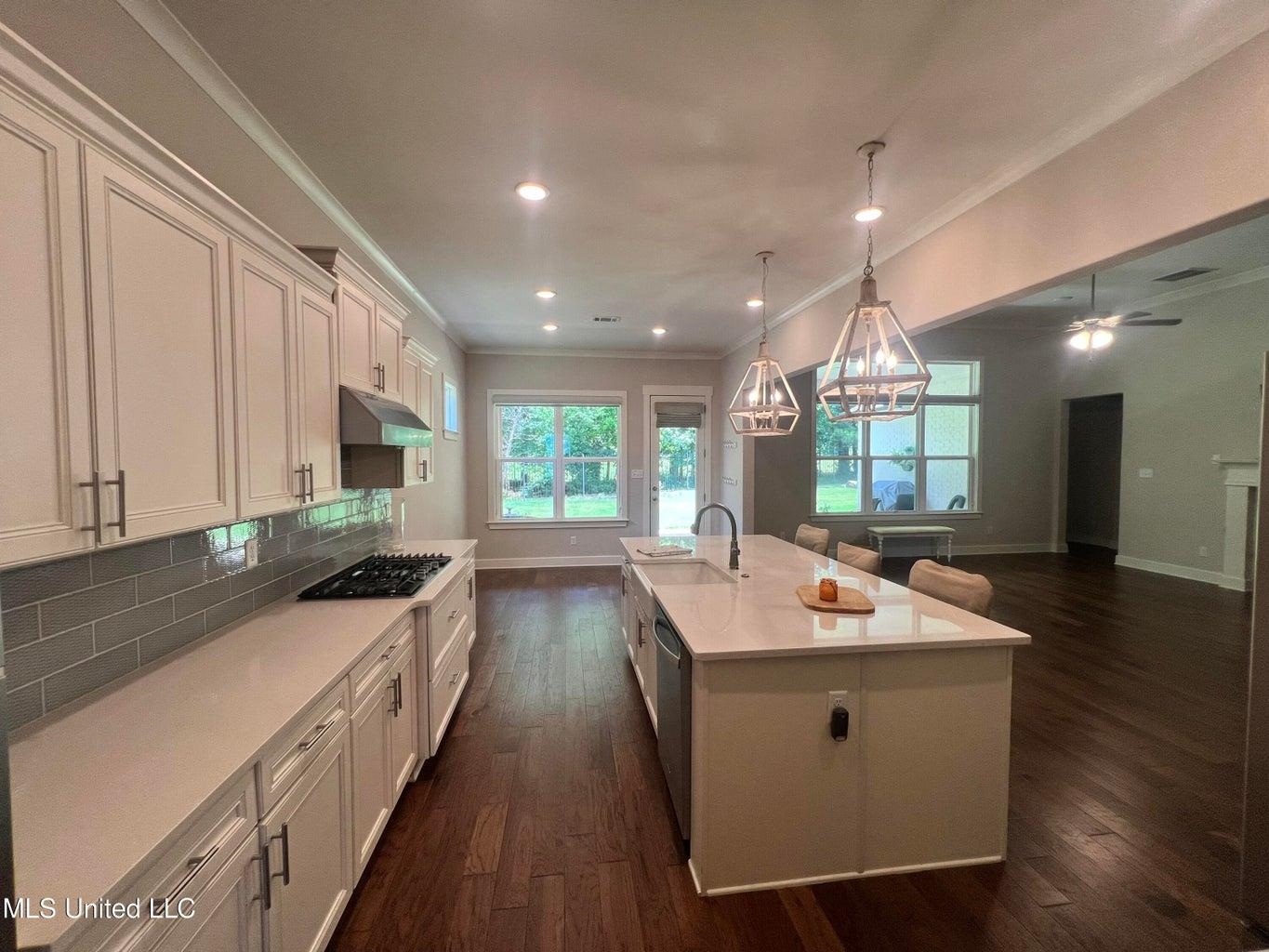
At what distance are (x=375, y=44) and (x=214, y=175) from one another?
762 mm

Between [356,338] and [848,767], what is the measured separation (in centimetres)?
273

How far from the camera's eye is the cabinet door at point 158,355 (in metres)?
1.05

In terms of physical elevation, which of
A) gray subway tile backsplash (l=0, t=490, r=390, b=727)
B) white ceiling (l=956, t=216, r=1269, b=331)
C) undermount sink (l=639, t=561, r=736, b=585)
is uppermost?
white ceiling (l=956, t=216, r=1269, b=331)

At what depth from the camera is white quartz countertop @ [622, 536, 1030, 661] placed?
5.54ft

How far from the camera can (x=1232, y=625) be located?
4148mm

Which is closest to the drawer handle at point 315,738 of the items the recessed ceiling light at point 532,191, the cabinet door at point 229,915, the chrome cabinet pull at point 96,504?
the cabinet door at point 229,915

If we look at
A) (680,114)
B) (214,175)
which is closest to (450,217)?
(214,175)

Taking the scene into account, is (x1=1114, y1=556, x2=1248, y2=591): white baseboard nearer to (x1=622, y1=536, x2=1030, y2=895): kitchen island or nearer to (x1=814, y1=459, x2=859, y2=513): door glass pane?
(x1=814, y1=459, x2=859, y2=513): door glass pane

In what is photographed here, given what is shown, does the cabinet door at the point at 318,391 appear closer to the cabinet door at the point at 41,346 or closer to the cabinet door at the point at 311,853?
the cabinet door at the point at 41,346

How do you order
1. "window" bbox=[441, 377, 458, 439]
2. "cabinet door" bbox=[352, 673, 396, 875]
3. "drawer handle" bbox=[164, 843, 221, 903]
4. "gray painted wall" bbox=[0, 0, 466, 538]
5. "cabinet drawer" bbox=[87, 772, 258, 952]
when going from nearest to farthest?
"cabinet drawer" bbox=[87, 772, 258, 952], "drawer handle" bbox=[164, 843, 221, 903], "gray painted wall" bbox=[0, 0, 466, 538], "cabinet door" bbox=[352, 673, 396, 875], "window" bbox=[441, 377, 458, 439]

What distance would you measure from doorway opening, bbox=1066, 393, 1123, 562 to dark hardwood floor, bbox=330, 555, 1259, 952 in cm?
495

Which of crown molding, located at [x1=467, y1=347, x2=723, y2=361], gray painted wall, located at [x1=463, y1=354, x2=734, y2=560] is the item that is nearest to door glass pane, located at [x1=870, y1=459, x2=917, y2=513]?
gray painted wall, located at [x1=463, y1=354, x2=734, y2=560]

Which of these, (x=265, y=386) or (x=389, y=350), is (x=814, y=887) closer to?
(x=265, y=386)

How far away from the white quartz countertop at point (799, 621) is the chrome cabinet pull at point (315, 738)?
3.61 ft
